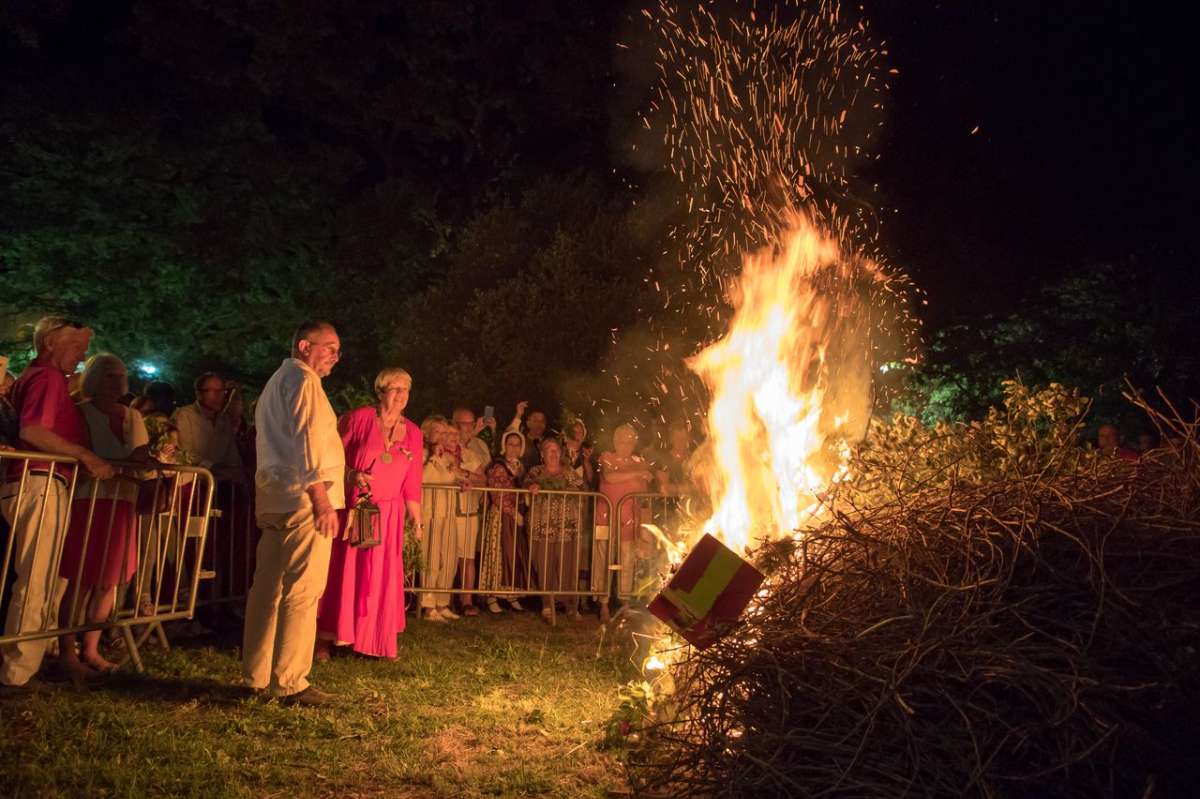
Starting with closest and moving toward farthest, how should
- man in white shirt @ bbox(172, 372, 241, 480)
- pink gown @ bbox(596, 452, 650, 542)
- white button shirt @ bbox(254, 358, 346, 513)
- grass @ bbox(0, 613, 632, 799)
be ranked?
grass @ bbox(0, 613, 632, 799)
white button shirt @ bbox(254, 358, 346, 513)
man in white shirt @ bbox(172, 372, 241, 480)
pink gown @ bbox(596, 452, 650, 542)

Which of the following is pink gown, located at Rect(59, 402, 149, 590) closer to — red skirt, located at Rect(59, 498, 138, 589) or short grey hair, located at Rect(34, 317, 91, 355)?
red skirt, located at Rect(59, 498, 138, 589)

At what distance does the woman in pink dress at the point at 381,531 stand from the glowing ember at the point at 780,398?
2.33 metres

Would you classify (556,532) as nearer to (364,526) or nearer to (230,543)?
(230,543)

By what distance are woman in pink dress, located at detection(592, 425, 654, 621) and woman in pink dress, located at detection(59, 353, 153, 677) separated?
4.69 meters

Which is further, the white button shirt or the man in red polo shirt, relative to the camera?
the white button shirt

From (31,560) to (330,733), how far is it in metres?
2.05

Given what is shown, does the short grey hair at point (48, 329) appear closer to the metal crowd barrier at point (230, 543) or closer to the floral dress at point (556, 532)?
the metal crowd barrier at point (230, 543)

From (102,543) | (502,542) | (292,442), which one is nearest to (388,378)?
(292,442)

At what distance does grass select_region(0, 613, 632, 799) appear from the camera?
4.61 m

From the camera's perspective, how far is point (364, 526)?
700cm

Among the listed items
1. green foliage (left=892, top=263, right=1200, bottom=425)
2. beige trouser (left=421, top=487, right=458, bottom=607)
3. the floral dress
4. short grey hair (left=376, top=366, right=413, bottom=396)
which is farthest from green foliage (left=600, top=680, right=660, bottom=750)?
green foliage (left=892, top=263, right=1200, bottom=425)

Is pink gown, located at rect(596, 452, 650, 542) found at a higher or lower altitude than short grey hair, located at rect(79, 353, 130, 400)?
lower

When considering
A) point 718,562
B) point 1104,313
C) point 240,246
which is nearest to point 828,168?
point 1104,313

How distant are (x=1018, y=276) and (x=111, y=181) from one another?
2006 cm
